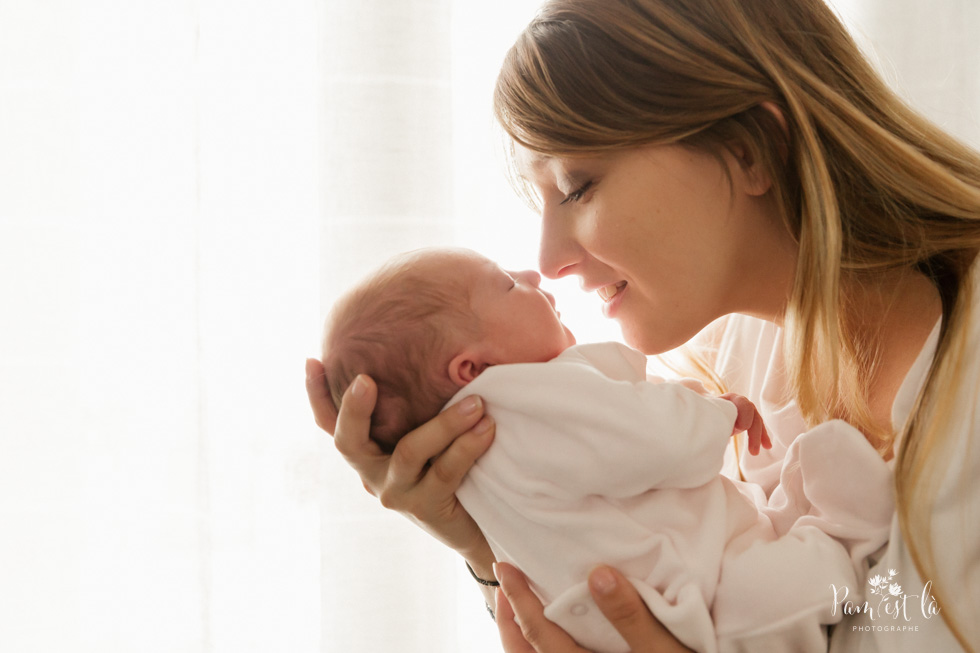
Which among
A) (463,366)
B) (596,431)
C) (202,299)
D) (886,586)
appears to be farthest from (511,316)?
(202,299)

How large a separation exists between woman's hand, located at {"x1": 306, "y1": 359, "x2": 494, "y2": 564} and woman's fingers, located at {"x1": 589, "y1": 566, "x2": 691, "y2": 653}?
0.71 feet

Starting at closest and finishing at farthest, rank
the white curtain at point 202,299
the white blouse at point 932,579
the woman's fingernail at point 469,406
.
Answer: the white blouse at point 932,579
the woman's fingernail at point 469,406
the white curtain at point 202,299

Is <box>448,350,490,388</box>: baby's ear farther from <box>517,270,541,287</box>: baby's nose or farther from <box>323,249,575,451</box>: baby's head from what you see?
<box>517,270,541,287</box>: baby's nose

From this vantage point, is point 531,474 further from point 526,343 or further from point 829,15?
point 829,15

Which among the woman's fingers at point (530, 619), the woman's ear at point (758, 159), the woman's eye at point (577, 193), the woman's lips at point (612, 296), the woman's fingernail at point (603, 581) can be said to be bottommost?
the woman's fingers at point (530, 619)

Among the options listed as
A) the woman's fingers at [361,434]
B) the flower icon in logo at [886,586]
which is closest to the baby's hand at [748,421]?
the flower icon in logo at [886,586]

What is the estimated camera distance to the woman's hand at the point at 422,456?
1021mm

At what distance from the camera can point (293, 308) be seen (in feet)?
5.47

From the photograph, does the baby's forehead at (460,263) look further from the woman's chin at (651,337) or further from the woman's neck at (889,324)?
the woman's neck at (889,324)

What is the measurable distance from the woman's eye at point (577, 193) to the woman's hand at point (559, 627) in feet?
1.80

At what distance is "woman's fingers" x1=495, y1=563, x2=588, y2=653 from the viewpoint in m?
1.03

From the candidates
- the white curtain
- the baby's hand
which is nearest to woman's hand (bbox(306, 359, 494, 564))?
the baby's hand

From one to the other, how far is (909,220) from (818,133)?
174 mm

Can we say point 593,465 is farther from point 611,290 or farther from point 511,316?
point 611,290
